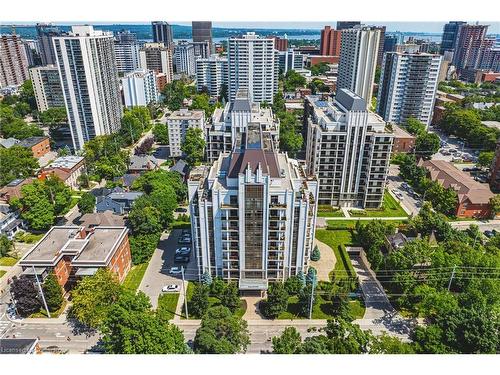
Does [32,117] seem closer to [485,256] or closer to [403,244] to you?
[403,244]

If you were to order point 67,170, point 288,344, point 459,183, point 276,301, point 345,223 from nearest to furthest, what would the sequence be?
point 288,344 → point 276,301 → point 345,223 → point 459,183 → point 67,170

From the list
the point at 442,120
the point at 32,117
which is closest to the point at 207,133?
the point at 442,120

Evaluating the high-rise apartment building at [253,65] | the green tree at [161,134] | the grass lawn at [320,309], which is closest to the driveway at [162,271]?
the grass lawn at [320,309]

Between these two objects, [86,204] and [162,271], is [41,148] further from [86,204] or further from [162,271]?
[162,271]

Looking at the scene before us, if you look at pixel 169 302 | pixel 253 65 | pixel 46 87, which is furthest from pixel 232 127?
pixel 46 87

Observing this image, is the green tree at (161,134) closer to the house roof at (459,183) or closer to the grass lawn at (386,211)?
the grass lawn at (386,211)

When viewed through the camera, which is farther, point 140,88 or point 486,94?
point 486,94
